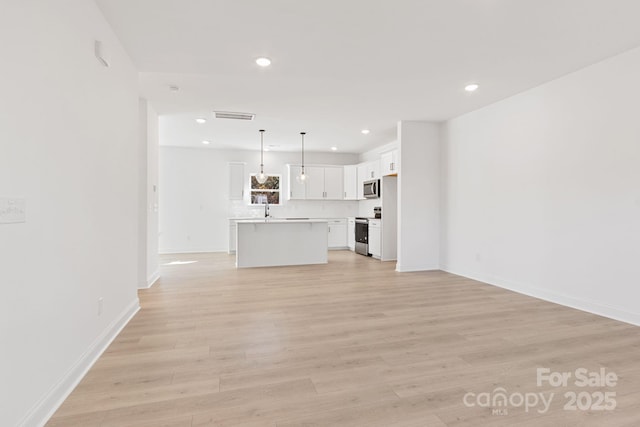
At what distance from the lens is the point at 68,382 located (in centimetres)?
199

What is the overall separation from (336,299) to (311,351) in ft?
5.07

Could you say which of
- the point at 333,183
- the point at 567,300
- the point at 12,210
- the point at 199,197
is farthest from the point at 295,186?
the point at 12,210

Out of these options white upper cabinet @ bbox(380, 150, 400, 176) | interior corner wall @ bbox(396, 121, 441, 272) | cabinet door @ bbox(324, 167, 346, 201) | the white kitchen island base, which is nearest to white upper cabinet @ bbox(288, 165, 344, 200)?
cabinet door @ bbox(324, 167, 346, 201)

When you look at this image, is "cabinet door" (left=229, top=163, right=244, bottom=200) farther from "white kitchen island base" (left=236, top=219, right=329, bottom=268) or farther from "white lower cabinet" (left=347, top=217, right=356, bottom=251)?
"white lower cabinet" (left=347, top=217, right=356, bottom=251)

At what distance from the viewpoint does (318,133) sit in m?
6.97

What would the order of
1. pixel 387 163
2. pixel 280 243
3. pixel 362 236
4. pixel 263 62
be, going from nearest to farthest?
pixel 263 62 < pixel 280 243 < pixel 387 163 < pixel 362 236

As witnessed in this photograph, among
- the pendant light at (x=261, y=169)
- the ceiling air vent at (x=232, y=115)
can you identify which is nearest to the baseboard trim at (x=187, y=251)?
the pendant light at (x=261, y=169)

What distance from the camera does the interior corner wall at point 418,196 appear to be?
5.87 metres

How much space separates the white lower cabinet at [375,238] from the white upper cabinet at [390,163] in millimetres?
1149

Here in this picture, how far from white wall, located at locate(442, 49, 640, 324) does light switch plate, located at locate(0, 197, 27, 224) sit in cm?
483

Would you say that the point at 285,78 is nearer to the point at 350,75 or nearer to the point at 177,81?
the point at 350,75

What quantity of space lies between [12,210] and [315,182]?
7.73 m

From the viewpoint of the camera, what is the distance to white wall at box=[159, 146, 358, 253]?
830cm

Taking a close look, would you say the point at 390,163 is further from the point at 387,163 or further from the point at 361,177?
the point at 361,177
